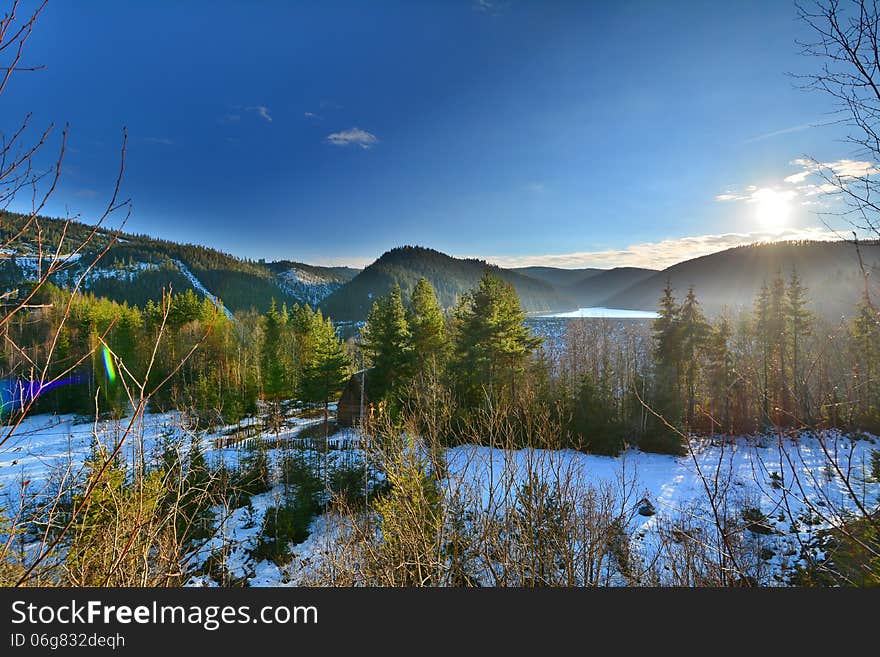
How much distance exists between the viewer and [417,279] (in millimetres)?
104125

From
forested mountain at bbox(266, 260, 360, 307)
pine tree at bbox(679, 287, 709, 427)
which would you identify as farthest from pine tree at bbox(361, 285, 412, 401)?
forested mountain at bbox(266, 260, 360, 307)

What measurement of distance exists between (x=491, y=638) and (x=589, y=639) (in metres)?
0.71

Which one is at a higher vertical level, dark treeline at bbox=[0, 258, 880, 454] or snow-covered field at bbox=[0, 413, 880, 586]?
dark treeline at bbox=[0, 258, 880, 454]

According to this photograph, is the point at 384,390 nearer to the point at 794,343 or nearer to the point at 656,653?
the point at 656,653

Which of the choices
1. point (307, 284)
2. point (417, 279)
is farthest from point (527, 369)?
point (307, 284)

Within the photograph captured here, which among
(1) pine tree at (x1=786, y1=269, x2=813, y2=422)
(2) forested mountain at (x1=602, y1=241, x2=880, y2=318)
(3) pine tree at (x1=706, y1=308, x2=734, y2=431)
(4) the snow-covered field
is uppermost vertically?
(2) forested mountain at (x1=602, y1=241, x2=880, y2=318)

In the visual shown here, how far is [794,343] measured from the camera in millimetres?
22109

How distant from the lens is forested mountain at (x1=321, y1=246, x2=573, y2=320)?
10594 cm

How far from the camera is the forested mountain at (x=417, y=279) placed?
105938mm

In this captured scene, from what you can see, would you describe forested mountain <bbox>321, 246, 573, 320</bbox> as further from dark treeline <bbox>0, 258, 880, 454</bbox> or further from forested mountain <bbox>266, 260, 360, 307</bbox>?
dark treeline <bbox>0, 258, 880, 454</bbox>

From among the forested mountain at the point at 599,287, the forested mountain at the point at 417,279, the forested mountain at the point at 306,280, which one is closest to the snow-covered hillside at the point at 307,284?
the forested mountain at the point at 306,280

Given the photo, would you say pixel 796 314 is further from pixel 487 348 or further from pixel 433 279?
pixel 433 279

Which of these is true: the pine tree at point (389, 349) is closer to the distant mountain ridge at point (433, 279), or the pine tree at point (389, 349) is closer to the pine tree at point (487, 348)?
the pine tree at point (487, 348)

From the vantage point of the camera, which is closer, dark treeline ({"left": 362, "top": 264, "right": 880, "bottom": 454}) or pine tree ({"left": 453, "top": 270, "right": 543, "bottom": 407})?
pine tree ({"left": 453, "top": 270, "right": 543, "bottom": 407})
